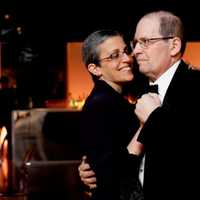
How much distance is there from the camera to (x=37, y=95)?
9.04 meters

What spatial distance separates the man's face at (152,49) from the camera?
2367mm

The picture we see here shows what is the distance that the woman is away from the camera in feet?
7.97

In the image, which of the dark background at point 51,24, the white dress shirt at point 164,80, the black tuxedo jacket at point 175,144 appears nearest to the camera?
the black tuxedo jacket at point 175,144

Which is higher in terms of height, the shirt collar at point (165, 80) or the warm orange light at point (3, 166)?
the shirt collar at point (165, 80)

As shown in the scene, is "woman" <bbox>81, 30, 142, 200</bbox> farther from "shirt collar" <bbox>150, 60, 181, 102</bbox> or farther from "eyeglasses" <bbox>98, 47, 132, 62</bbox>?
"shirt collar" <bbox>150, 60, 181, 102</bbox>

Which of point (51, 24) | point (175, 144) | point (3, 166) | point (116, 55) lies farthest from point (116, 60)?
point (51, 24)

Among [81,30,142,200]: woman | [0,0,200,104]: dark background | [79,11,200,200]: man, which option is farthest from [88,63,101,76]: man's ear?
[0,0,200,104]: dark background

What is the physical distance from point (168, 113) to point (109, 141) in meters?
0.38

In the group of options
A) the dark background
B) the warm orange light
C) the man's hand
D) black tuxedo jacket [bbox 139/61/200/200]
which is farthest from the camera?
the dark background

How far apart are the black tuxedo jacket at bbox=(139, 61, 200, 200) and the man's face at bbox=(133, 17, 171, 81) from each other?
0.12 m

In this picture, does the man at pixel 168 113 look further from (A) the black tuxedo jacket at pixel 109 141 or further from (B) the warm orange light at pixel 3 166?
(B) the warm orange light at pixel 3 166

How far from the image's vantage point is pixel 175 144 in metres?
2.12

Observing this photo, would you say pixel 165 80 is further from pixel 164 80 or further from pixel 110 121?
pixel 110 121

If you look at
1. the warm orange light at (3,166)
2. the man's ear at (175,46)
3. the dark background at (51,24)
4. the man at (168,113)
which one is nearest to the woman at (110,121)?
the man at (168,113)
